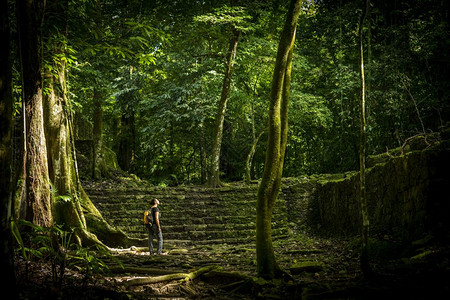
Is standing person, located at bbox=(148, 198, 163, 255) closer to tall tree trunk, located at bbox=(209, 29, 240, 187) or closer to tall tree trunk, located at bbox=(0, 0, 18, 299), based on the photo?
tall tree trunk, located at bbox=(0, 0, 18, 299)

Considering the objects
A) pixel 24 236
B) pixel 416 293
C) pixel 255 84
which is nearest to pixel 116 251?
pixel 24 236

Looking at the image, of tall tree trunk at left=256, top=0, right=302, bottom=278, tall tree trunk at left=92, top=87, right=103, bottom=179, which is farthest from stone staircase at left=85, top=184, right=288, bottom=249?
tall tree trunk at left=256, top=0, right=302, bottom=278

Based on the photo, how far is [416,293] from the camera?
4.03 meters

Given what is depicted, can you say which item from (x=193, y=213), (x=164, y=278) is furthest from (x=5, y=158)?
(x=193, y=213)

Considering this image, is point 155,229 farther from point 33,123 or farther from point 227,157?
point 227,157

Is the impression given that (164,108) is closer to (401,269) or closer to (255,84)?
(255,84)

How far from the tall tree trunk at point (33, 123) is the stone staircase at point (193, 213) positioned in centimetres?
470

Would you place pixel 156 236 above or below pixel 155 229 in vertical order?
below

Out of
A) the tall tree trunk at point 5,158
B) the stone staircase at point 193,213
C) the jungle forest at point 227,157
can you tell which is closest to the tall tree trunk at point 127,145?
the jungle forest at point 227,157

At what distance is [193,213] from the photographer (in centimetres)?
1269

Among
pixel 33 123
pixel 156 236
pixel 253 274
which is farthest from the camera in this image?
pixel 156 236

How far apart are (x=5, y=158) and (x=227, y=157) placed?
17000mm

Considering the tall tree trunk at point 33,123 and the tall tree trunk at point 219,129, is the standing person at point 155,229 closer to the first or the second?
the tall tree trunk at point 33,123

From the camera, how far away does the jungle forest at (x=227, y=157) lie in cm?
509
